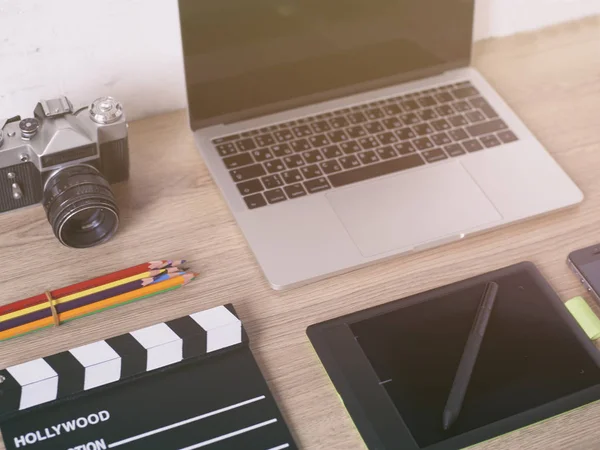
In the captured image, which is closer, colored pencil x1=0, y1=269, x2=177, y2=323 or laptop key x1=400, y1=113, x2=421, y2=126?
colored pencil x1=0, y1=269, x2=177, y2=323

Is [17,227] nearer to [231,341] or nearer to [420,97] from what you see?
[231,341]

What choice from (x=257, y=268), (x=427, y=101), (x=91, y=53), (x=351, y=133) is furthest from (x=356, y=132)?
(x=91, y=53)

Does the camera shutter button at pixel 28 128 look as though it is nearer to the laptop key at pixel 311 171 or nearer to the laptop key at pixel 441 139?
the laptop key at pixel 311 171

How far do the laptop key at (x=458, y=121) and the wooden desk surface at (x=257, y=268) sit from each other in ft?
0.32

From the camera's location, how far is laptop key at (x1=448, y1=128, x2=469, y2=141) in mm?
857

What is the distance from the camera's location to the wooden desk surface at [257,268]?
653mm

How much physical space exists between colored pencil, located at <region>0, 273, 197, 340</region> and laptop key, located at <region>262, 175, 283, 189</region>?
133 mm

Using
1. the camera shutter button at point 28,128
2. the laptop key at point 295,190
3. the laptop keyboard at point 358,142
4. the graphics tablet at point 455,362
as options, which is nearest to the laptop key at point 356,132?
the laptop keyboard at point 358,142

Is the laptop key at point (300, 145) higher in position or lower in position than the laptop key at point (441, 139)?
higher

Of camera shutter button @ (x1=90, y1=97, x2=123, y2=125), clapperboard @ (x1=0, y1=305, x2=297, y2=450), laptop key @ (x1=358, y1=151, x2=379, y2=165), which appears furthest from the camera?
laptop key @ (x1=358, y1=151, x2=379, y2=165)

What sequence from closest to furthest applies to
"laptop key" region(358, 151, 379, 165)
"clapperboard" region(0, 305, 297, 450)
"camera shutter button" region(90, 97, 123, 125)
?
"clapperboard" region(0, 305, 297, 450) < "camera shutter button" region(90, 97, 123, 125) < "laptop key" region(358, 151, 379, 165)

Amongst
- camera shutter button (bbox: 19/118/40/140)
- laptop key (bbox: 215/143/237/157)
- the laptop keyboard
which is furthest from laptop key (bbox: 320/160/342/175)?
camera shutter button (bbox: 19/118/40/140)

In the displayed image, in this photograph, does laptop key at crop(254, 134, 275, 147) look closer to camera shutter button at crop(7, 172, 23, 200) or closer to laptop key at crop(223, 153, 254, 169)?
laptop key at crop(223, 153, 254, 169)

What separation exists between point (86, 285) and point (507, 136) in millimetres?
505
